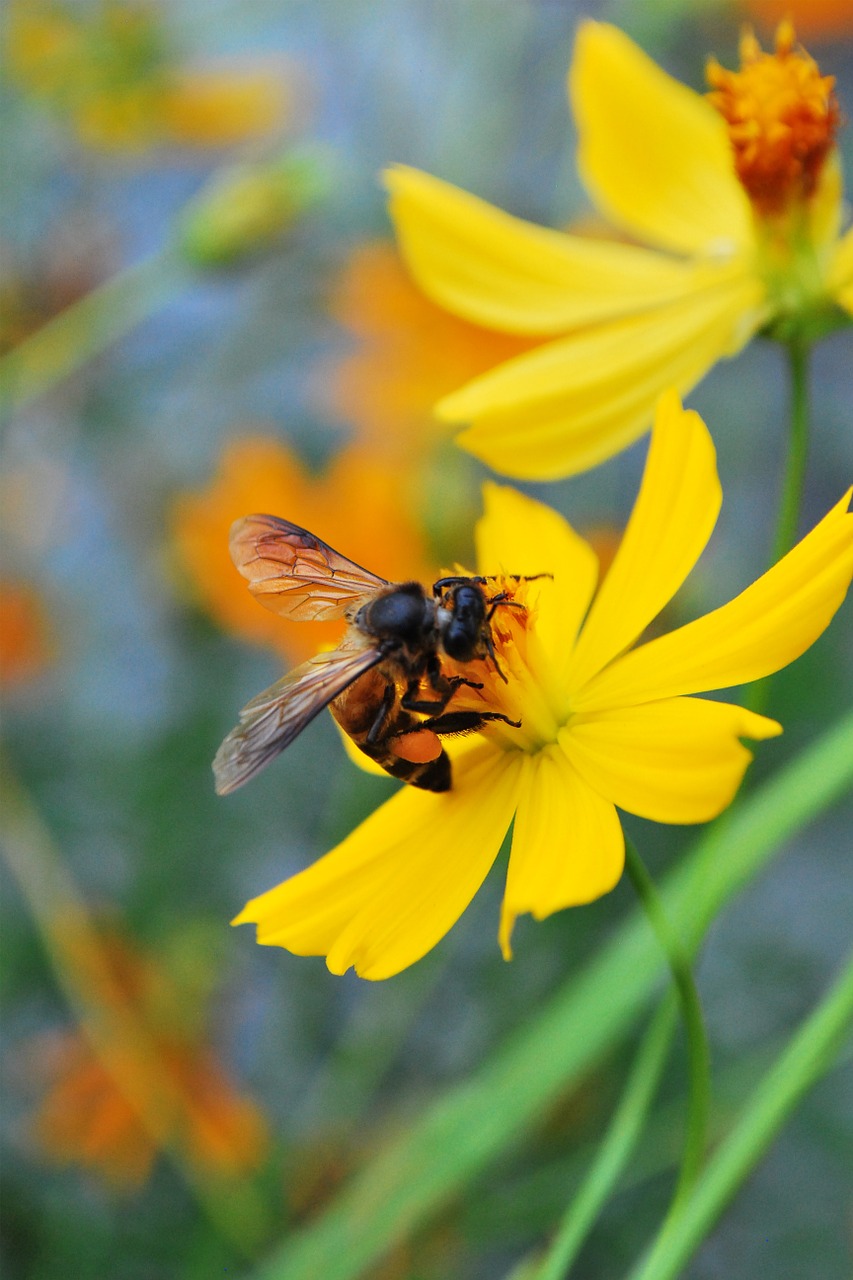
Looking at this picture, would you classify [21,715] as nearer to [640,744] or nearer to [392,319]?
[392,319]

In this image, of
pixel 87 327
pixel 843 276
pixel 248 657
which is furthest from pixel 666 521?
pixel 248 657

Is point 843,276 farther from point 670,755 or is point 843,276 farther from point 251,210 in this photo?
point 251,210

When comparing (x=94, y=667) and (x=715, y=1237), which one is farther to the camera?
(x=94, y=667)

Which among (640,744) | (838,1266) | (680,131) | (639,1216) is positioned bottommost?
(838,1266)

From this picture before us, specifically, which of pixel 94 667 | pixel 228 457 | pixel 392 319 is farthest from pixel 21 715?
pixel 392 319

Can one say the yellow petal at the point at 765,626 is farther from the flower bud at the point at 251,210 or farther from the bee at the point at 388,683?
the flower bud at the point at 251,210

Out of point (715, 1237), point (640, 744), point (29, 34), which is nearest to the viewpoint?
point (640, 744)
